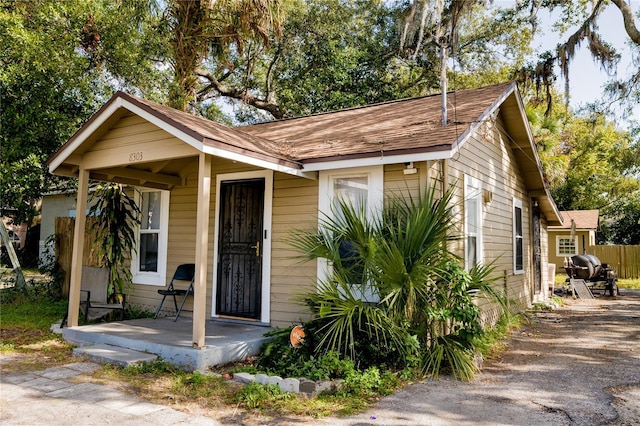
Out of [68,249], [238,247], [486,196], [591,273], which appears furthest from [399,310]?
[591,273]

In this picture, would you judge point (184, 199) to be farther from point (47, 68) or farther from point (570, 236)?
point (570, 236)

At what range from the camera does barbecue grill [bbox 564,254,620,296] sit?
15.2 metres

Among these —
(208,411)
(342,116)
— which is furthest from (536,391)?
(342,116)

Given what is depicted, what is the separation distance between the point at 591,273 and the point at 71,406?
15688mm

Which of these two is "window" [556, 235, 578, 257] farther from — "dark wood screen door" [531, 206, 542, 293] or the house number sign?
the house number sign

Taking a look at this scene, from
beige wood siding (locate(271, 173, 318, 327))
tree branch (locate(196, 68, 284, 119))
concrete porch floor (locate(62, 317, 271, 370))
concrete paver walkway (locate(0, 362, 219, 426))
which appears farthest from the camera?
tree branch (locate(196, 68, 284, 119))

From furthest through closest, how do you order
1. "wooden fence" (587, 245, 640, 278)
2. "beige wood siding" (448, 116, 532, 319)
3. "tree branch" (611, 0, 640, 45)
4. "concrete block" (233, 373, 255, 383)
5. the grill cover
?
"wooden fence" (587, 245, 640, 278), the grill cover, "tree branch" (611, 0, 640, 45), "beige wood siding" (448, 116, 532, 319), "concrete block" (233, 373, 255, 383)

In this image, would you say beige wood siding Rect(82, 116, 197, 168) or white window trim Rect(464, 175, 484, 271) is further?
white window trim Rect(464, 175, 484, 271)

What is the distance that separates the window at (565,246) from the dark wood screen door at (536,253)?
12666 millimetres

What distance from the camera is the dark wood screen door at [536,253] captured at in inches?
483

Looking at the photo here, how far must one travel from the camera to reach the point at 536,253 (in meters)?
12.4

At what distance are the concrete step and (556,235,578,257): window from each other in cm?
2304

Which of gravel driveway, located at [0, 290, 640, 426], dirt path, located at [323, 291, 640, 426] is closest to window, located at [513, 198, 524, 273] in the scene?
dirt path, located at [323, 291, 640, 426]

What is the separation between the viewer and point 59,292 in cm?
1042
